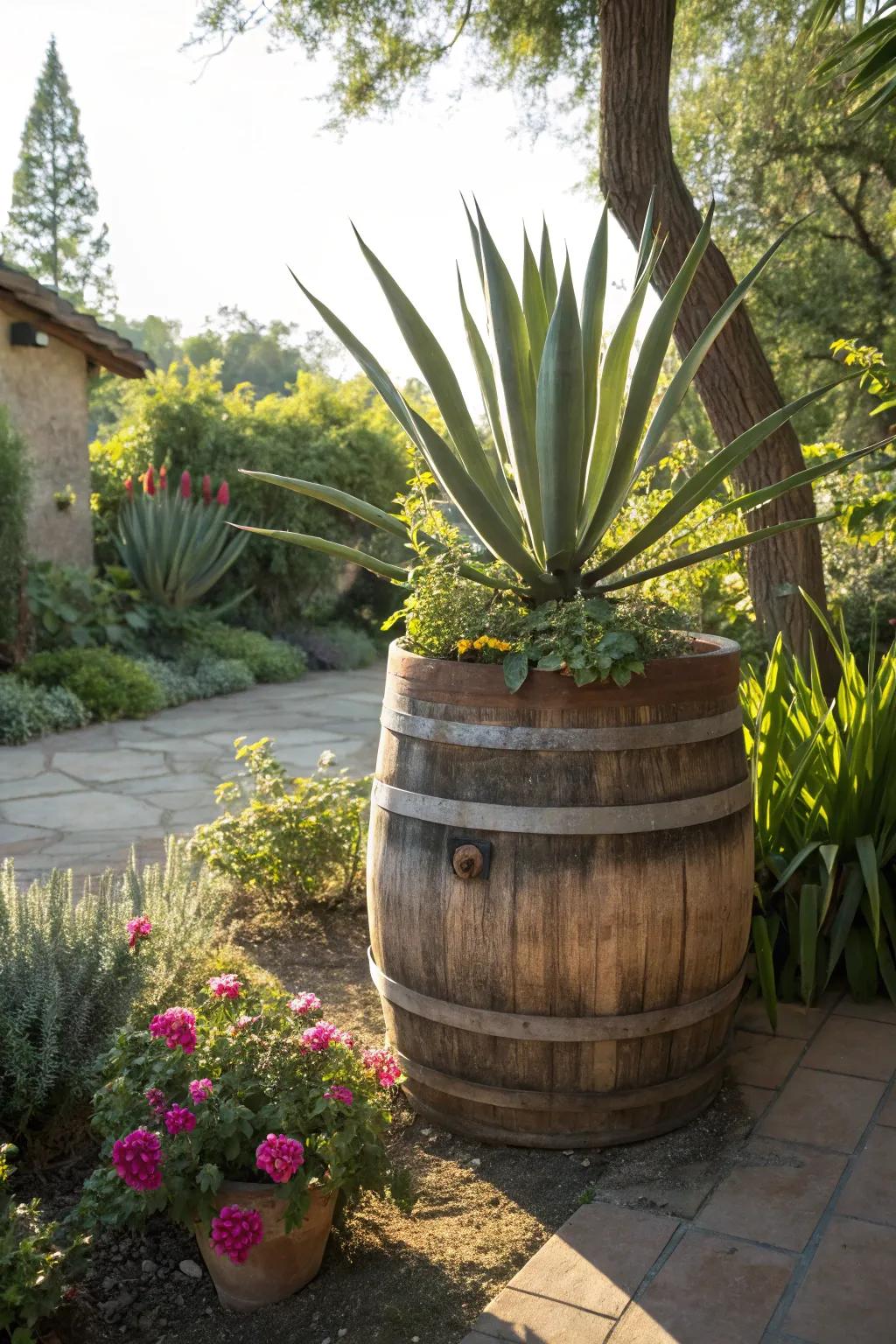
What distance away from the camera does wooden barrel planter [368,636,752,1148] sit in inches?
92.1

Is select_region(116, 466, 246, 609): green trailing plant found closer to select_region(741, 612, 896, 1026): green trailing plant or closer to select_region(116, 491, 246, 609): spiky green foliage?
select_region(116, 491, 246, 609): spiky green foliage

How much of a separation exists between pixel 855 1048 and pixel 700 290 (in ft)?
9.21

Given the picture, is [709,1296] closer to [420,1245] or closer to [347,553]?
[420,1245]

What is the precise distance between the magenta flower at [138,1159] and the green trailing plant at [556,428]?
1322mm

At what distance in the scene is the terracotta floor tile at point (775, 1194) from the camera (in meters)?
2.14

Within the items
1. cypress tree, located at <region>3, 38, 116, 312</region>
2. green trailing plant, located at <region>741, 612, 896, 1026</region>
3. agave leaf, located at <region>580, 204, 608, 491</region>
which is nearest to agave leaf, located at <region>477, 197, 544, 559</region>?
agave leaf, located at <region>580, 204, 608, 491</region>

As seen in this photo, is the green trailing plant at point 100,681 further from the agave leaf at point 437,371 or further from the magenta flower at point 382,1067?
the magenta flower at point 382,1067

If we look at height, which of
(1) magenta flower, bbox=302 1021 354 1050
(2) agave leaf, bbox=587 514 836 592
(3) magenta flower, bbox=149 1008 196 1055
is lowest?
(1) magenta flower, bbox=302 1021 354 1050

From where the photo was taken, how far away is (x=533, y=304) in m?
2.81

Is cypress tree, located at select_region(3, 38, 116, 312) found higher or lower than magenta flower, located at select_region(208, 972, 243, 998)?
higher

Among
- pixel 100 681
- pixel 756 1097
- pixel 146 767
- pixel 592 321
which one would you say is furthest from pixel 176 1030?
pixel 100 681

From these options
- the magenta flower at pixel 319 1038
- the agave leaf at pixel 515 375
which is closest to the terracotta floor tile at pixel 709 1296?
the magenta flower at pixel 319 1038

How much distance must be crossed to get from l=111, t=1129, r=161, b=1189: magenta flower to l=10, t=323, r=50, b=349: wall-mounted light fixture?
8921 mm

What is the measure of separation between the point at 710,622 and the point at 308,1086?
568 centimetres
